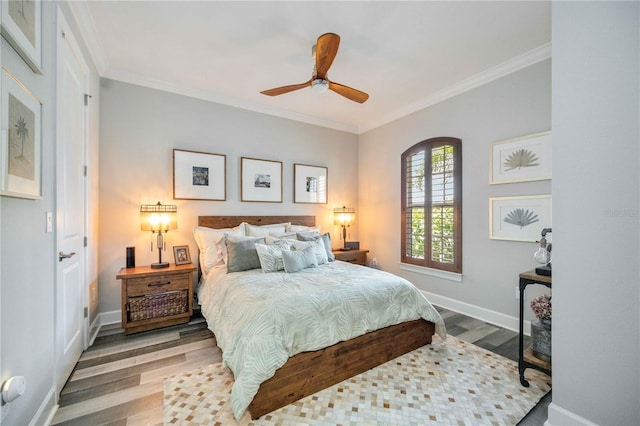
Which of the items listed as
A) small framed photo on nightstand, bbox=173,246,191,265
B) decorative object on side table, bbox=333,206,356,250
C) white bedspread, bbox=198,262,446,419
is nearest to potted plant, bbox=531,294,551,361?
white bedspread, bbox=198,262,446,419

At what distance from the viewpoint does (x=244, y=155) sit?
4.06 metres

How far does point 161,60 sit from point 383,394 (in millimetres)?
3822

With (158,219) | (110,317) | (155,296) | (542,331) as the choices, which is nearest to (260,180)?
(158,219)

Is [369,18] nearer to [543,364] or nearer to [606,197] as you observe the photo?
[606,197]

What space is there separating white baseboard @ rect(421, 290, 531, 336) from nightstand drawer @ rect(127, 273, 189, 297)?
3.28m

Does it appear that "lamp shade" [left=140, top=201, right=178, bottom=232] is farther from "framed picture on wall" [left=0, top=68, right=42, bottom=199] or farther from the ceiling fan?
the ceiling fan

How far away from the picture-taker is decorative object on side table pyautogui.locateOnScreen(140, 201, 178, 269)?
10.5 ft

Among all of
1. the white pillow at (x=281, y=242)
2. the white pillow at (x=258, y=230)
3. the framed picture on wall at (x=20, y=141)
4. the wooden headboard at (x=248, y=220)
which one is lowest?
the white pillow at (x=281, y=242)

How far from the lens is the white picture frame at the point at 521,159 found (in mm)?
2779

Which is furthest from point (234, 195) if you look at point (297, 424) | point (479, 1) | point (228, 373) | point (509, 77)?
point (509, 77)

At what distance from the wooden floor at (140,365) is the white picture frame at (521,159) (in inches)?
66.9

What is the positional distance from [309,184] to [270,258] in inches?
79.1

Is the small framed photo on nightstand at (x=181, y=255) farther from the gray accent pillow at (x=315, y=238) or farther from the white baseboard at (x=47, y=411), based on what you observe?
the white baseboard at (x=47, y=411)

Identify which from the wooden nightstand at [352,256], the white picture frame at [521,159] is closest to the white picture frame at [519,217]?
the white picture frame at [521,159]
